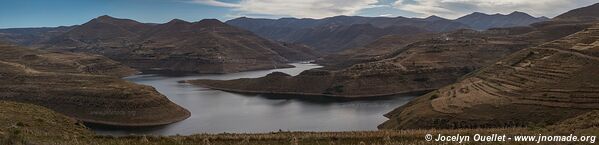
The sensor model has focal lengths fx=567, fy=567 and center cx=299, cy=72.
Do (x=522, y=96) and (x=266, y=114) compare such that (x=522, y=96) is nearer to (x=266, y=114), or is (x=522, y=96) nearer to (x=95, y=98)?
(x=266, y=114)

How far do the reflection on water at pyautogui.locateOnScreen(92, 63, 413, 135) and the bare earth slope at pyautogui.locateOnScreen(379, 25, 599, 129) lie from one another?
33.5 ft

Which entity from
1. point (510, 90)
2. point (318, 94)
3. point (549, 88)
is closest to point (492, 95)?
point (510, 90)

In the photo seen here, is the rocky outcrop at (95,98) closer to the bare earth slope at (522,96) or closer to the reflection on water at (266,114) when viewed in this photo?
the reflection on water at (266,114)

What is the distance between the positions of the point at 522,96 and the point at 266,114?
181ft

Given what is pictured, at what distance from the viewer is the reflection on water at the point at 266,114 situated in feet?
336

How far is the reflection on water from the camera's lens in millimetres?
102562

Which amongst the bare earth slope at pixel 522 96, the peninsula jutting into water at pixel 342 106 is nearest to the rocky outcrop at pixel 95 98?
the peninsula jutting into water at pixel 342 106

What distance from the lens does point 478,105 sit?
299ft

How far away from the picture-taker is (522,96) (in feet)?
297

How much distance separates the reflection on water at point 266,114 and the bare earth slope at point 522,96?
10.2 m

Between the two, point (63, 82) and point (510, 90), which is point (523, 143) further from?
point (63, 82)

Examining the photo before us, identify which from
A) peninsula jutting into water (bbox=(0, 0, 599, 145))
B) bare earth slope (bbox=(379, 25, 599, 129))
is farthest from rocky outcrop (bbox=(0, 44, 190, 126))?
bare earth slope (bbox=(379, 25, 599, 129))

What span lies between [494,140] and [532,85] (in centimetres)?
7127

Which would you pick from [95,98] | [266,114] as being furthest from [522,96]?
[95,98]
